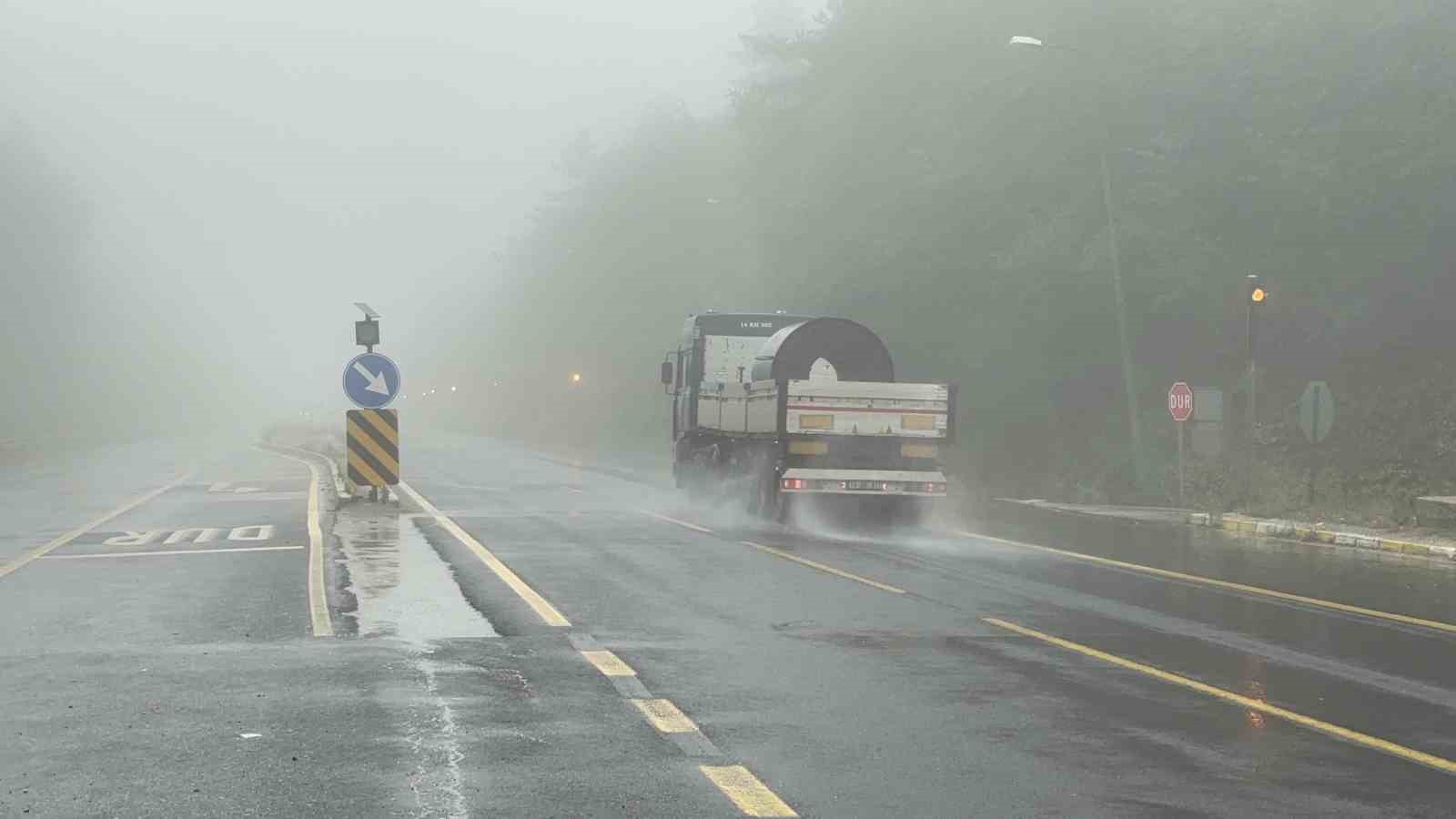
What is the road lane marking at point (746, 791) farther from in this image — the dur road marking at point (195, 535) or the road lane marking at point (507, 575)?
the dur road marking at point (195, 535)

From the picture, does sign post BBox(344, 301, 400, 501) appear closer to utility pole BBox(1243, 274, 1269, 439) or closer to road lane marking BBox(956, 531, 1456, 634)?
road lane marking BBox(956, 531, 1456, 634)

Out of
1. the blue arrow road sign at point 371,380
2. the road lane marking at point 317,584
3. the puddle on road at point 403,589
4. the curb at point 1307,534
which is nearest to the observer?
the puddle on road at point 403,589

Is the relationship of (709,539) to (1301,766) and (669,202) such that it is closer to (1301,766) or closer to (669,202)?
(1301,766)

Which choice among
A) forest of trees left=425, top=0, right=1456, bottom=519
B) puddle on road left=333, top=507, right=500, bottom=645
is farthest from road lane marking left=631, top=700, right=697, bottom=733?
forest of trees left=425, top=0, right=1456, bottom=519

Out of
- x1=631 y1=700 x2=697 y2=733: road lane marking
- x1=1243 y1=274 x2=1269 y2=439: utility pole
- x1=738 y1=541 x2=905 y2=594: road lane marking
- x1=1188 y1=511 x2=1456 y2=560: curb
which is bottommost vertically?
x1=631 y1=700 x2=697 y2=733: road lane marking

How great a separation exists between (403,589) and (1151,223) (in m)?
22.7

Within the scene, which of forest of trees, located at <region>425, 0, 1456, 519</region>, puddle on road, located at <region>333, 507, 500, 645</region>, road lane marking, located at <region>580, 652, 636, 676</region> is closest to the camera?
road lane marking, located at <region>580, 652, 636, 676</region>

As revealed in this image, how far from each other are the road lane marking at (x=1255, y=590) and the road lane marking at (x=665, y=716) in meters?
7.03

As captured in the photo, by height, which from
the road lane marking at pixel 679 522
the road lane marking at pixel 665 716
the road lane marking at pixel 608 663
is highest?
the road lane marking at pixel 679 522

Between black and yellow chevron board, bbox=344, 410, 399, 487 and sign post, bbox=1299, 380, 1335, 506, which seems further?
sign post, bbox=1299, 380, 1335, 506

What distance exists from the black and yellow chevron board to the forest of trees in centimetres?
1391

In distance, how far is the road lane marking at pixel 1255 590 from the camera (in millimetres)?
13406

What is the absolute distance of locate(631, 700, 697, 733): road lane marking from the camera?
27.5 feet

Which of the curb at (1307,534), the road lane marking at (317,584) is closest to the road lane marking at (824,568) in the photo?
the road lane marking at (317,584)
